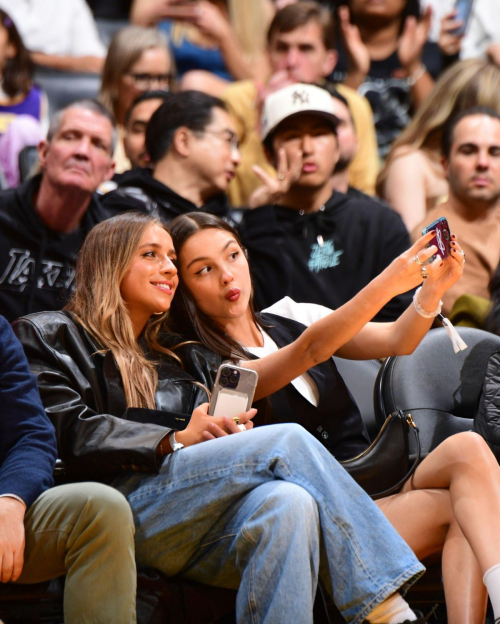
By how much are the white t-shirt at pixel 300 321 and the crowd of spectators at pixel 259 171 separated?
0.83 ft

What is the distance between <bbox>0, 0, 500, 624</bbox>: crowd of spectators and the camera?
113 inches

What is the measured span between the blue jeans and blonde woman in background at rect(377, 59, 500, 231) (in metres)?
1.93

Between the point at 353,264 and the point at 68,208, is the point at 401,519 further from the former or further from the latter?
the point at 68,208

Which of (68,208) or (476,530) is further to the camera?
(68,208)

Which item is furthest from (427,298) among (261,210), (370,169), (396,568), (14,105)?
(14,105)

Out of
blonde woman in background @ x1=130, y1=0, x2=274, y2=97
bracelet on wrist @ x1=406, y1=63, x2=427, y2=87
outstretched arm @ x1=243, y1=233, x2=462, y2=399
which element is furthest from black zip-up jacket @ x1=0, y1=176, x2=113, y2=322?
bracelet on wrist @ x1=406, y1=63, x2=427, y2=87

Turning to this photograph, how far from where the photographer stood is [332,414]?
2.46 metres

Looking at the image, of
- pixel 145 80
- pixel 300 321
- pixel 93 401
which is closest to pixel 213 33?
pixel 145 80

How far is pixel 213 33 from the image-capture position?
15.5 feet

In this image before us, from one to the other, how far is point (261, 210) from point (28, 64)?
1697 millimetres

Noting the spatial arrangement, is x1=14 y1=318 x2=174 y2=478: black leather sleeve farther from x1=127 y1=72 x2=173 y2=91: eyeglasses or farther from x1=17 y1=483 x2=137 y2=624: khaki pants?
x1=127 y1=72 x2=173 y2=91: eyeglasses

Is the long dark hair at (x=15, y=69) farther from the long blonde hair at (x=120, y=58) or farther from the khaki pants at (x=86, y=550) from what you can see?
the khaki pants at (x=86, y=550)

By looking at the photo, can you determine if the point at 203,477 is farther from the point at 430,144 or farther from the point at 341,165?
the point at 430,144

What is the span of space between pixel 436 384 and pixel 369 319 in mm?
496
